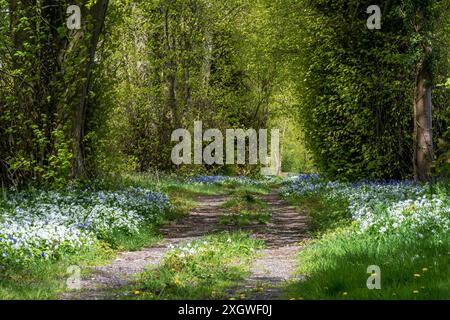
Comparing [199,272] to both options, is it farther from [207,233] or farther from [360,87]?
[360,87]

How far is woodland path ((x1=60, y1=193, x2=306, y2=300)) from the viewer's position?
23.8 ft

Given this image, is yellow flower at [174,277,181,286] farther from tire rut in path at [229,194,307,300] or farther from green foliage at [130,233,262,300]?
tire rut in path at [229,194,307,300]

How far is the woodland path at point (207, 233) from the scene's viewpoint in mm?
7258

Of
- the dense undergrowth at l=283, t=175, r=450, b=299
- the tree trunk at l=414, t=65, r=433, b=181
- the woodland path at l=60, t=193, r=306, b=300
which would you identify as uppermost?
the tree trunk at l=414, t=65, r=433, b=181

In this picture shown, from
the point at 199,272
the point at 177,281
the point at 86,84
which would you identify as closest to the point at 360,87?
the point at 86,84

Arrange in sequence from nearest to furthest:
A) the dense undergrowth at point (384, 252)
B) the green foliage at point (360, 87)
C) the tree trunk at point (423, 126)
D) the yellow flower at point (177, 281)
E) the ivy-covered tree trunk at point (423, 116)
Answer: the dense undergrowth at point (384, 252) < the yellow flower at point (177, 281) < the ivy-covered tree trunk at point (423, 116) < the tree trunk at point (423, 126) < the green foliage at point (360, 87)

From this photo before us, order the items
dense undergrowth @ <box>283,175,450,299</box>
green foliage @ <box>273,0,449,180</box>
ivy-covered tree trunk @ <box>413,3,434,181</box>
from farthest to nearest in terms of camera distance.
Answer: green foliage @ <box>273,0,449,180</box>
ivy-covered tree trunk @ <box>413,3,434,181</box>
dense undergrowth @ <box>283,175,450,299</box>

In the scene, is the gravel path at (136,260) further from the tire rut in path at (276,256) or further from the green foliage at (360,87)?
the green foliage at (360,87)

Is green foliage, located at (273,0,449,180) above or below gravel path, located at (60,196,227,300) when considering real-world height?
above

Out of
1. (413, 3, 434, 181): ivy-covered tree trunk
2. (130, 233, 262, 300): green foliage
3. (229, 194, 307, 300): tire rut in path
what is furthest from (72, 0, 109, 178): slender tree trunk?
(413, 3, 434, 181): ivy-covered tree trunk

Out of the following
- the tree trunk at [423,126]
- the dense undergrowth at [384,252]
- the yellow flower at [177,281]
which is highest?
the tree trunk at [423,126]

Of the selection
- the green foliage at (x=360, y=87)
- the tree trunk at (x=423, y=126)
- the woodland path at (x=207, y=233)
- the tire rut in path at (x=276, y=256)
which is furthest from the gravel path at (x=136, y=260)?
the tree trunk at (x=423, y=126)

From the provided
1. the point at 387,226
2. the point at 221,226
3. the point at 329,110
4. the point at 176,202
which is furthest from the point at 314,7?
the point at 387,226

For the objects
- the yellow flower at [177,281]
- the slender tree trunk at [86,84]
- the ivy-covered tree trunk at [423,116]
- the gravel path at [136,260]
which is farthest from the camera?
the ivy-covered tree trunk at [423,116]
